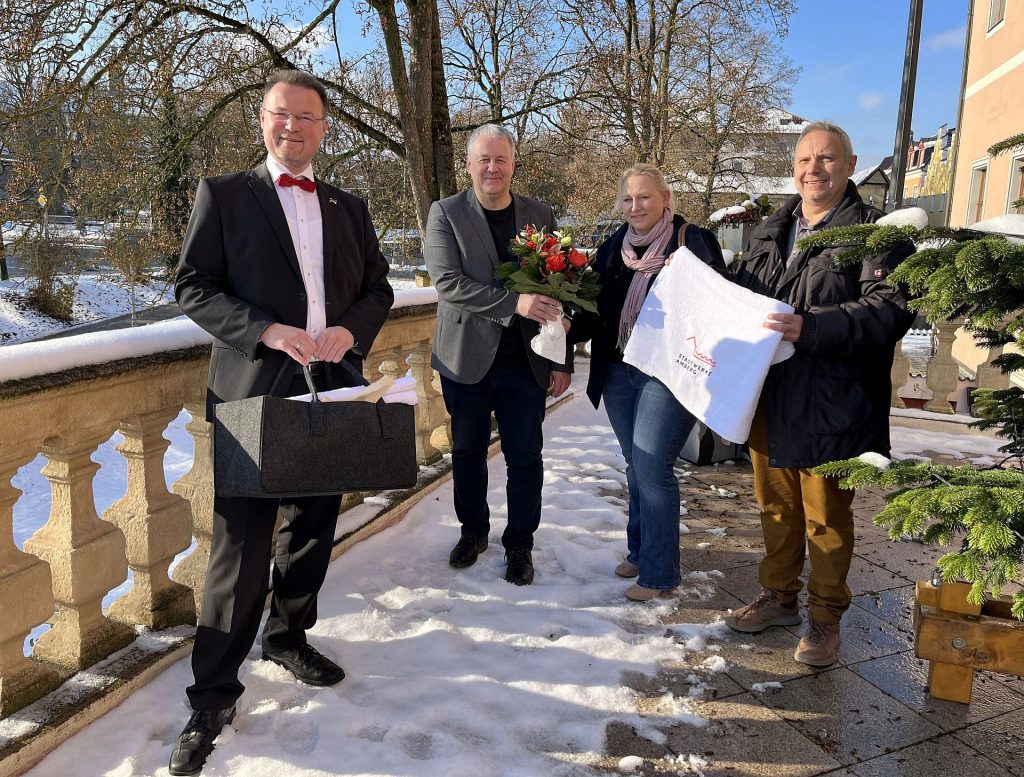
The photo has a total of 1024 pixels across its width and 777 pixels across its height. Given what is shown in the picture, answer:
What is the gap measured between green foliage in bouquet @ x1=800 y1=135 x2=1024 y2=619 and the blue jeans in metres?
1.34

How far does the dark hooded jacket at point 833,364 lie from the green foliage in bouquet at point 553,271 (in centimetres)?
80

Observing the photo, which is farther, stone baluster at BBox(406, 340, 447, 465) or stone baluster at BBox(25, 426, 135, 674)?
stone baluster at BBox(406, 340, 447, 465)

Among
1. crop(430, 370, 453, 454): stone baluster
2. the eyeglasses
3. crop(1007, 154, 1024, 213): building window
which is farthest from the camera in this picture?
crop(1007, 154, 1024, 213): building window

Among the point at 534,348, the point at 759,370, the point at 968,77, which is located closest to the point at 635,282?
the point at 534,348

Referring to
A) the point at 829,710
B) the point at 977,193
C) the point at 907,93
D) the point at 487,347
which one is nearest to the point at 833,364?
the point at 829,710

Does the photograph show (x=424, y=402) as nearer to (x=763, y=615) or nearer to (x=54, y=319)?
(x=763, y=615)

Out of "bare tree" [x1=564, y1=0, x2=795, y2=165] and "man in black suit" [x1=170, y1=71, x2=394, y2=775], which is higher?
"bare tree" [x1=564, y1=0, x2=795, y2=165]

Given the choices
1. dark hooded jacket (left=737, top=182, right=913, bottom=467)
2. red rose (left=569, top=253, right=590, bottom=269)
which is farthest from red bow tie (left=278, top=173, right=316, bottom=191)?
dark hooded jacket (left=737, top=182, right=913, bottom=467)

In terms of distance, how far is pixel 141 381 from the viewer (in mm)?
2693

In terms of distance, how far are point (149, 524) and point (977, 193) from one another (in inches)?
555

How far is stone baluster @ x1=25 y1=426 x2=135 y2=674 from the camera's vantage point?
255cm

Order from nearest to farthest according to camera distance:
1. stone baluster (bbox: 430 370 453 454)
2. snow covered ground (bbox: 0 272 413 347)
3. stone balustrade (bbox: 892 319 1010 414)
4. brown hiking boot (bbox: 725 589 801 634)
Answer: brown hiking boot (bbox: 725 589 801 634), stone baluster (bbox: 430 370 453 454), stone balustrade (bbox: 892 319 1010 414), snow covered ground (bbox: 0 272 413 347)

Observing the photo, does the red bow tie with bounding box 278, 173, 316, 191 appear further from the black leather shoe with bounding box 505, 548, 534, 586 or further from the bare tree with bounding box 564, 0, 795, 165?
the bare tree with bounding box 564, 0, 795, 165

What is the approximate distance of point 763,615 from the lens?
128 inches
